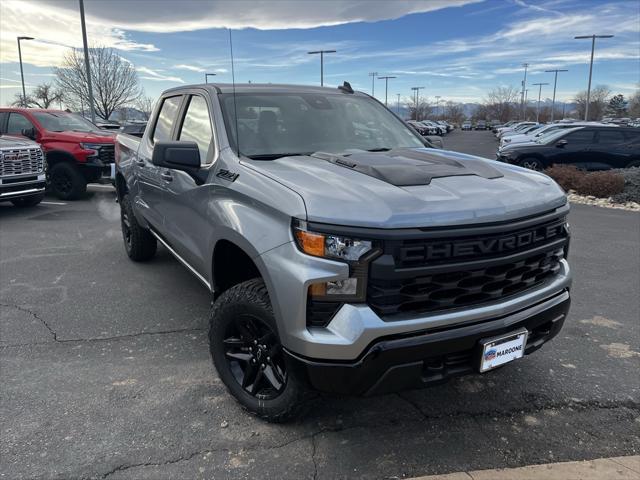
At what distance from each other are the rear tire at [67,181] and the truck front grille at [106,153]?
56 centimetres

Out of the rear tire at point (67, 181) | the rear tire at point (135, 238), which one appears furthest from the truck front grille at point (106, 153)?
the rear tire at point (135, 238)

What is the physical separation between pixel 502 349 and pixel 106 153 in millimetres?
9747

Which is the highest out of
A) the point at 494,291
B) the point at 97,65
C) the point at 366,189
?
the point at 97,65

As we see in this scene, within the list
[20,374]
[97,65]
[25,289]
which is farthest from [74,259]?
[97,65]

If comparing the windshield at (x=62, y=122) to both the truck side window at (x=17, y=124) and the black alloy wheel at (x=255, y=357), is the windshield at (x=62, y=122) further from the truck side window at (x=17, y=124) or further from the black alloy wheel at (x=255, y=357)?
the black alloy wheel at (x=255, y=357)

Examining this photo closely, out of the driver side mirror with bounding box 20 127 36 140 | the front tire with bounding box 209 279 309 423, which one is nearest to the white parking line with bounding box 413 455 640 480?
the front tire with bounding box 209 279 309 423

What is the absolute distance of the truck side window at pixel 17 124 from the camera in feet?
35.4

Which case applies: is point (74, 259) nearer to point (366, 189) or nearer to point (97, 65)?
point (366, 189)

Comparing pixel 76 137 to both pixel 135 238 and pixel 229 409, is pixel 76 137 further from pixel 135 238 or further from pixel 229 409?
pixel 229 409

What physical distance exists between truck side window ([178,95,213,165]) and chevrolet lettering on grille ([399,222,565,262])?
1682 millimetres

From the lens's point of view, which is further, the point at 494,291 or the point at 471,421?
the point at 471,421

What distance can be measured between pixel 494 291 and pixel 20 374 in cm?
309

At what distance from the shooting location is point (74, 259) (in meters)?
6.25

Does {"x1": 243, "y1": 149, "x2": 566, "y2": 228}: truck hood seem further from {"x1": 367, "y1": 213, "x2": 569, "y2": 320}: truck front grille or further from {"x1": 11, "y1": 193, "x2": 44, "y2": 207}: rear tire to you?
{"x1": 11, "y1": 193, "x2": 44, "y2": 207}: rear tire
